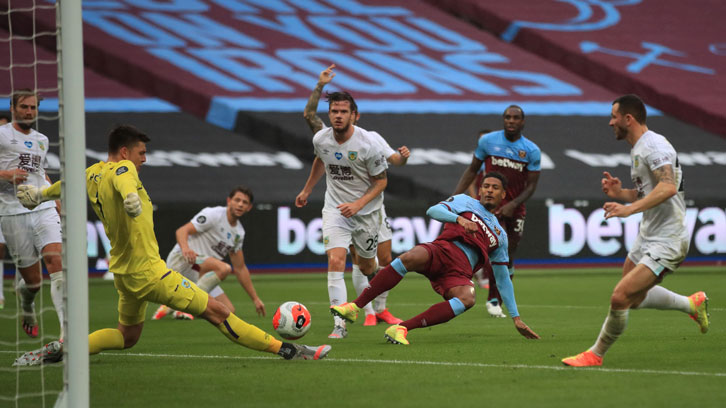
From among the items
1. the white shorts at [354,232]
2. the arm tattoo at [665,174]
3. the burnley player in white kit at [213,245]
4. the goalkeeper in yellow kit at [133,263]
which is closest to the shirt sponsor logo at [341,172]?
the white shorts at [354,232]

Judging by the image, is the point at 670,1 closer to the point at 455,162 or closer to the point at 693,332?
the point at 455,162

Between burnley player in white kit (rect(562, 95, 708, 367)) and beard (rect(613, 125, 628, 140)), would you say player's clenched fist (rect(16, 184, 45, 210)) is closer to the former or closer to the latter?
burnley player in white kit (rect(562, 95, 708, 367))


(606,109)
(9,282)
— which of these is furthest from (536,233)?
(9,282)

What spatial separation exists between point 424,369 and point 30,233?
12.5ft

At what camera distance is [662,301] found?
695 cm

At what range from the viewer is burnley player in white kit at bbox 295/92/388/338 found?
858cm

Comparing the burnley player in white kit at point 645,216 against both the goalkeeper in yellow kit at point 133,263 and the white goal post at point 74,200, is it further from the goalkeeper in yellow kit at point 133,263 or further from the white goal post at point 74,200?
the white goal post at point 74,200

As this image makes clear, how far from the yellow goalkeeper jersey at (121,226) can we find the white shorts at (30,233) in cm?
215

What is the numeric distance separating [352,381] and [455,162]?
16.3 metres

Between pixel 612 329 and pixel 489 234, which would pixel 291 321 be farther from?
pixel 612 329

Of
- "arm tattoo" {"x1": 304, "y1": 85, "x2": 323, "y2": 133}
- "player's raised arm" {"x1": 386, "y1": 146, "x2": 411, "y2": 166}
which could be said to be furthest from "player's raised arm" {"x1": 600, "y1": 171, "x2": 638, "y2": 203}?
"arm tattoo" {"x1": 304, "y1": 85, "x2": 323, "y2": 133}

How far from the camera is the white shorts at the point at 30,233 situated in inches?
319

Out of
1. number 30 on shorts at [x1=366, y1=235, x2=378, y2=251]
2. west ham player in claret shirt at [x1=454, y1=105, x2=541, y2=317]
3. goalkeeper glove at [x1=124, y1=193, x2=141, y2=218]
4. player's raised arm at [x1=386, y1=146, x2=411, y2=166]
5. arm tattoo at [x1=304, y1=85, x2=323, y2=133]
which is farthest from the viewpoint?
west ham player in claret shirt at [x1=454, y1=105, x2=541, y2=317]

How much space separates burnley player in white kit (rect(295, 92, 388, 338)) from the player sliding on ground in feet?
2.94
